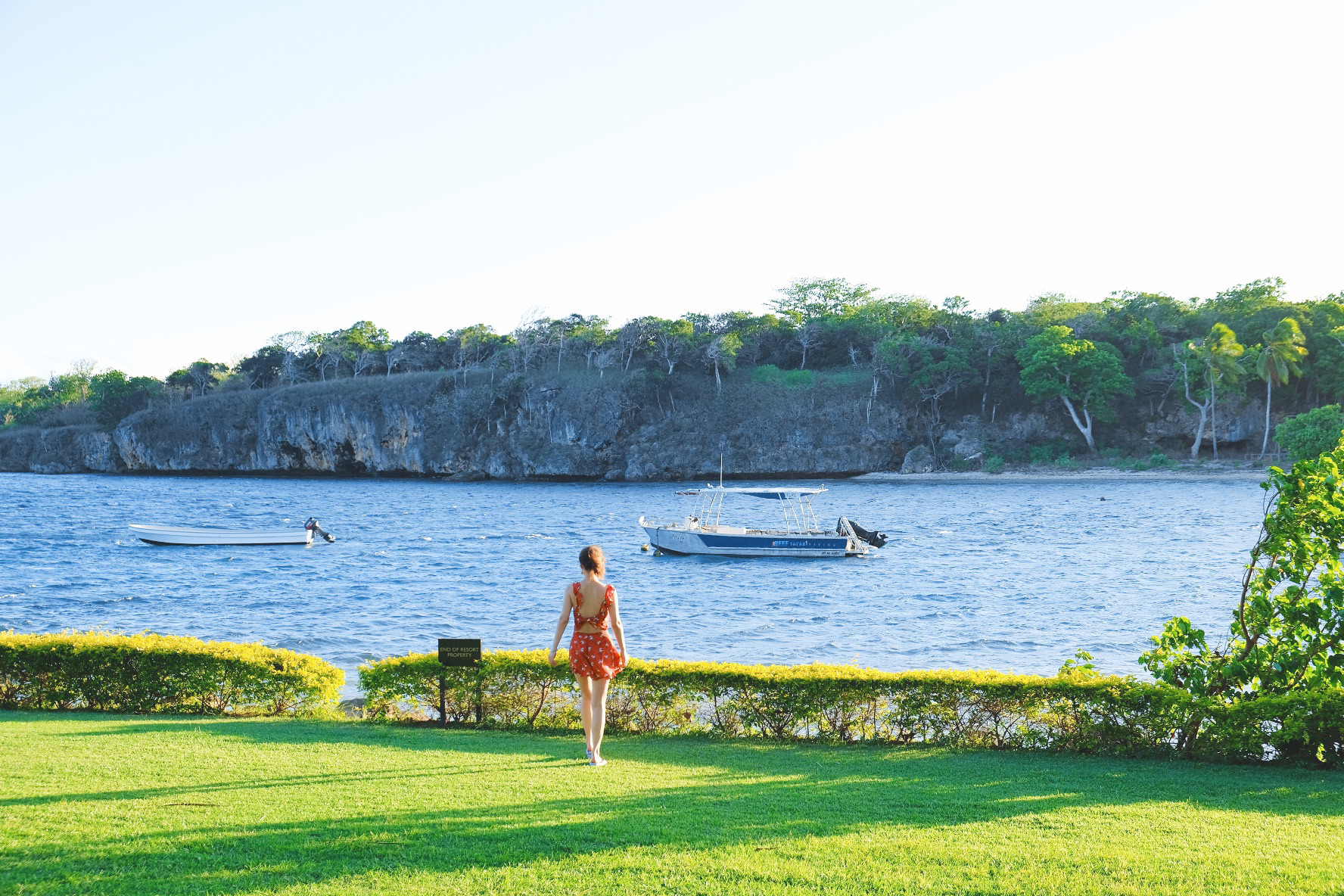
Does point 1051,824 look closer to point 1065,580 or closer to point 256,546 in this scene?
point 1065,580

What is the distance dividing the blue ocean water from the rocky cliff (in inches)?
1254

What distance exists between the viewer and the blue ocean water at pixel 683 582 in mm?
20953

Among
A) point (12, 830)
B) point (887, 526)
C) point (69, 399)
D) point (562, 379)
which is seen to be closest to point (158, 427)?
point (69, 399)

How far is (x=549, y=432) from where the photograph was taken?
103312 millimetres

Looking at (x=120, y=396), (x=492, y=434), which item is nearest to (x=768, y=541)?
(x=492, y=434)

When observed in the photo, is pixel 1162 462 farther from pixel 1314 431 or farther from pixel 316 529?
pixel 316 529

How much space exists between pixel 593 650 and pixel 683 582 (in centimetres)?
2372

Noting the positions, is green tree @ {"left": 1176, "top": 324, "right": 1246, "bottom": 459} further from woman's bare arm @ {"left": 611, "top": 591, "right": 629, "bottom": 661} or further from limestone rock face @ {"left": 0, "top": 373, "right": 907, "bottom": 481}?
woman's bare arm @ {"left": 611, "top": 591, "right": 629, "bottom": 661}

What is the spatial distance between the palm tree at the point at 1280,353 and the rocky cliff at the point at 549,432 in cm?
826

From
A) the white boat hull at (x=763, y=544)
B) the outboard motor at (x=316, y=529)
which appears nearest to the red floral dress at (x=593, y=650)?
the white boat hull at (x=763, y=544)

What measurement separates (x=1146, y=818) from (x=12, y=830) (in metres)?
7.52

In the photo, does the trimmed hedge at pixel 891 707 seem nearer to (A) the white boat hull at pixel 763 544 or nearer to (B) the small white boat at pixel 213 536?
(A) the white boat hull at pixel 763 544

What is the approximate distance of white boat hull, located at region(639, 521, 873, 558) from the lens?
123ft

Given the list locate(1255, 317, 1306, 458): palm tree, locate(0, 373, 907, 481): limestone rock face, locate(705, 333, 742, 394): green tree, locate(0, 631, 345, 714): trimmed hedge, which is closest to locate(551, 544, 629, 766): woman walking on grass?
locate(0, 631, 345, 714): trimmed hedge
